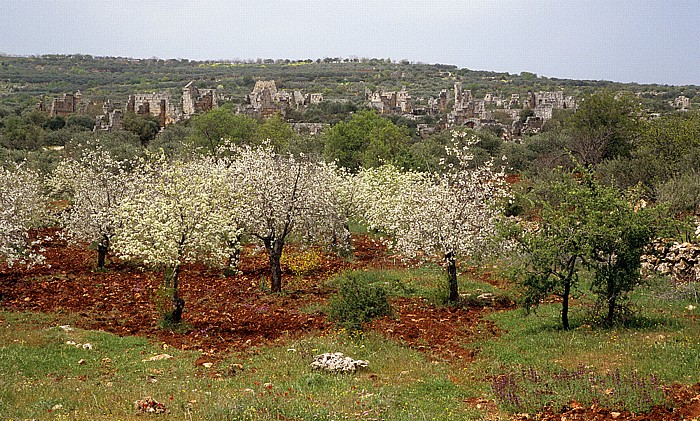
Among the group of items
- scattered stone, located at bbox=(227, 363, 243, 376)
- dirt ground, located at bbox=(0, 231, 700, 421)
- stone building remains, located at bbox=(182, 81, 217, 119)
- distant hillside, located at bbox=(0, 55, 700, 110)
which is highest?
distant hillside, located at bbox=(0, 55, 700, 110)

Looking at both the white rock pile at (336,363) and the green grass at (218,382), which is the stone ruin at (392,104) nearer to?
the green grass at (218,382)

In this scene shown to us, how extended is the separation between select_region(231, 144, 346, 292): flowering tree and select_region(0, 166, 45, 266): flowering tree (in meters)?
6.83

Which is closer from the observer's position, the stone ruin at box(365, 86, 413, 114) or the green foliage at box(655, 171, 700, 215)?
the green foliage at box(655, 171, 700, 215)

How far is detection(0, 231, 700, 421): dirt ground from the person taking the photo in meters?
14.9

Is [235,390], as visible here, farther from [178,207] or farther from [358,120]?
[358,120]

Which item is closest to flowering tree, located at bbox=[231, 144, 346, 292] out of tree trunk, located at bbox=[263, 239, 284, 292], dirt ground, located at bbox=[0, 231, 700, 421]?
tree trunk, located at bbox=[263, 239, 284, 292]

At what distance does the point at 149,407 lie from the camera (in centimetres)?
991

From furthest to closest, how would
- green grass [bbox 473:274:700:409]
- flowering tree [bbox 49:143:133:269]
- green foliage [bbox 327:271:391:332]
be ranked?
flowering tree [bbox 49:143:133:269] < green foliage [bbox 327:271:391:332] < green grass [bbox 473:274:700:409]

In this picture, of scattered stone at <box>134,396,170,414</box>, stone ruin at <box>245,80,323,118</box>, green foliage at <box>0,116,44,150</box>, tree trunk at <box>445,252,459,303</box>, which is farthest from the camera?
stone ruin at <box>245,80,323,118</box>

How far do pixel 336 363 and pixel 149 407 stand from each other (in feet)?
13.6

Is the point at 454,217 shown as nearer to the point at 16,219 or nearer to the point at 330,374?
the point at 330,374

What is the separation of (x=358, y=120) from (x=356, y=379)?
136 ft

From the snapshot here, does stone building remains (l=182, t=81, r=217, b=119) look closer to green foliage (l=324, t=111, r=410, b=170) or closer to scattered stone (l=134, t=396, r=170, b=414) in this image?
green foliage (l=324, t=111, r=410, b=170)

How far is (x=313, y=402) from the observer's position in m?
A: 10.5
